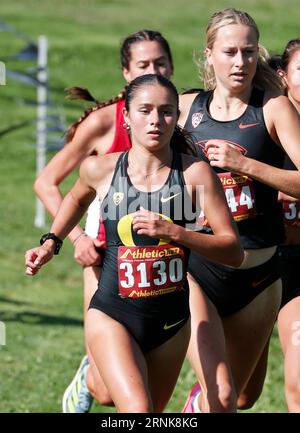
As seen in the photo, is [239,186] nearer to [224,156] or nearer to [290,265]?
[224,156]

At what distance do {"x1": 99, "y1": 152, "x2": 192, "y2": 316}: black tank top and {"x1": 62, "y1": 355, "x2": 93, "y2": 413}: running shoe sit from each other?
1997mm

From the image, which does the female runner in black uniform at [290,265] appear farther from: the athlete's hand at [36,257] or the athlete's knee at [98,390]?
the athlete's hand at [36,257]

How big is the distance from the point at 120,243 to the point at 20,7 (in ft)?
88.7

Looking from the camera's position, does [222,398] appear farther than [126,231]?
Yes

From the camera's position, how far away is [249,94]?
5.70m

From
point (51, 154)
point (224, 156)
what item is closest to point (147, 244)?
point (224, 156)

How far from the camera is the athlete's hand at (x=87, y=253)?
611 centimetres

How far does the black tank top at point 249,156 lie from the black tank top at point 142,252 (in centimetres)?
51

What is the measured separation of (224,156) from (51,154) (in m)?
15.6

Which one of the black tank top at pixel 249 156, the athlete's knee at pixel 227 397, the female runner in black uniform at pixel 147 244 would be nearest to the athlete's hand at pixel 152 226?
the female runner in black uniform at pixel 147 244

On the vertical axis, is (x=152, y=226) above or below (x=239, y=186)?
below

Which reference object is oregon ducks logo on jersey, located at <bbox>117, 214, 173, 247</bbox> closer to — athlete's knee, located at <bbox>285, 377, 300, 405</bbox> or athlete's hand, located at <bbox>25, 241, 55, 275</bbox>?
athlete's hand, located at <bbox>25, 241, 55, 275</bbox>

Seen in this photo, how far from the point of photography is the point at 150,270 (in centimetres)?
506

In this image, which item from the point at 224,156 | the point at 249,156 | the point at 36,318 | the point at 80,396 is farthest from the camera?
the point at 36,318
